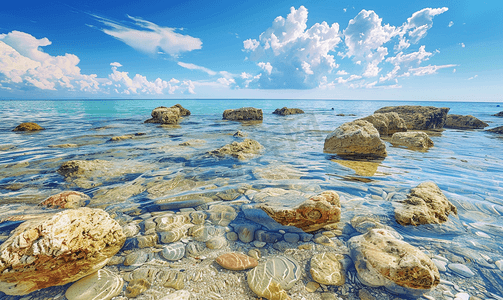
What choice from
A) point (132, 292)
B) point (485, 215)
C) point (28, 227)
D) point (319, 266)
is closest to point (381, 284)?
point (319, 266)

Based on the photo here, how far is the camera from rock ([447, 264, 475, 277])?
2.24 metres

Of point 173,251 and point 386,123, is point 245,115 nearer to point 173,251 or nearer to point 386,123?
point 386,123

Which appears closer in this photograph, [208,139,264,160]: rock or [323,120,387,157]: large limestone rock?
[208,139,264,160]: rock

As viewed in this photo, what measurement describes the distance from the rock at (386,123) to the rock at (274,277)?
1296 cm

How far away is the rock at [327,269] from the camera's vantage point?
7.28 feet

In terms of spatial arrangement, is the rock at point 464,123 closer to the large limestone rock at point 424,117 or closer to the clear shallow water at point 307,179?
the large limestone rock at point 424,117

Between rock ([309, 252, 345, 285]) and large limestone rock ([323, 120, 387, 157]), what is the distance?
19.2ft

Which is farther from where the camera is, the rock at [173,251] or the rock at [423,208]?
the rock at [423,208]

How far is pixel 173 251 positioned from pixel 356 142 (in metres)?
7.21

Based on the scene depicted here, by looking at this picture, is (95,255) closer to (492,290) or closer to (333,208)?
(333,208)

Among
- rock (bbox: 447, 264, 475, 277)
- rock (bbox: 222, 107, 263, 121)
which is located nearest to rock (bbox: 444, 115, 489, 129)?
rock (bbox: 222, 107, 263, 121)

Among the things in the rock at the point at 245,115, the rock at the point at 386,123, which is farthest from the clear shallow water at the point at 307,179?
the rock at the point at 245,115

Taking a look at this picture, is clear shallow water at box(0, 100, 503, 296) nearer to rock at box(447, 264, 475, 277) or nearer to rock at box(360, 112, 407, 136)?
rock at box(447, 264, 475, 277)

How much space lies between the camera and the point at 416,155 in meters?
7.43
